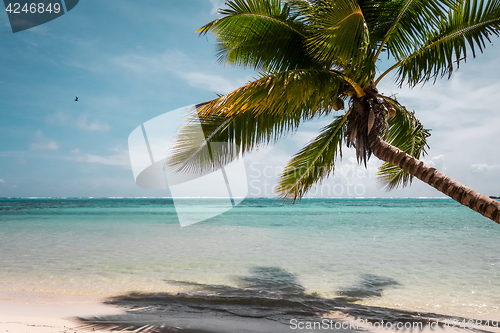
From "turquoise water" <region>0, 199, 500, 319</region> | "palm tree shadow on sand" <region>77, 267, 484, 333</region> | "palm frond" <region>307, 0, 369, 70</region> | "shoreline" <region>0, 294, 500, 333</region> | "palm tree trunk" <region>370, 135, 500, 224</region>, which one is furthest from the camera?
"turquoise water" <region>0, 199, 500, 319</region>

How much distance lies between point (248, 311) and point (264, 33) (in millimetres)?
4255

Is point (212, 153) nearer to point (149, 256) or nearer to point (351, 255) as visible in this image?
point (149, 256)

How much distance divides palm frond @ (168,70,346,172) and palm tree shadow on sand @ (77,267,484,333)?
2162mm

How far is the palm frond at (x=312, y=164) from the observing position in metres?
5.89

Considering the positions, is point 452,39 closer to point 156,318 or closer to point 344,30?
point 344,30

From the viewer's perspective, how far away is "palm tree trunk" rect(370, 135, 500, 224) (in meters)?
2.99

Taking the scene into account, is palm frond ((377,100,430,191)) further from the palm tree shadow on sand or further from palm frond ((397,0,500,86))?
the palm tree shadow on sand

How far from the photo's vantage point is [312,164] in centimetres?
605

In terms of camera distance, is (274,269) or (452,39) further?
(274,269)

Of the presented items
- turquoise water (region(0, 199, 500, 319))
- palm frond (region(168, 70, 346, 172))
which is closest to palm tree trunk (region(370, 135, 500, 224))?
palm frond (region(168, 70, 346, 172))

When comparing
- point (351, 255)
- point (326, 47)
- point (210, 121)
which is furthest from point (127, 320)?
point (351, 255)

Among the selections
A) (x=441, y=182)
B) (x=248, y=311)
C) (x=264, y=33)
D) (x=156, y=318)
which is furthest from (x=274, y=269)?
(x=264, y=33)

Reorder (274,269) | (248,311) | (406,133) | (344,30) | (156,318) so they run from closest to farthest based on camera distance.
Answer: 1. (344,30)
2. (156,318)
3. (248,311)
4. (406,133)
5. (274,269)

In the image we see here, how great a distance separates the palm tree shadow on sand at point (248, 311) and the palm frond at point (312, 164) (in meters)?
1.96
